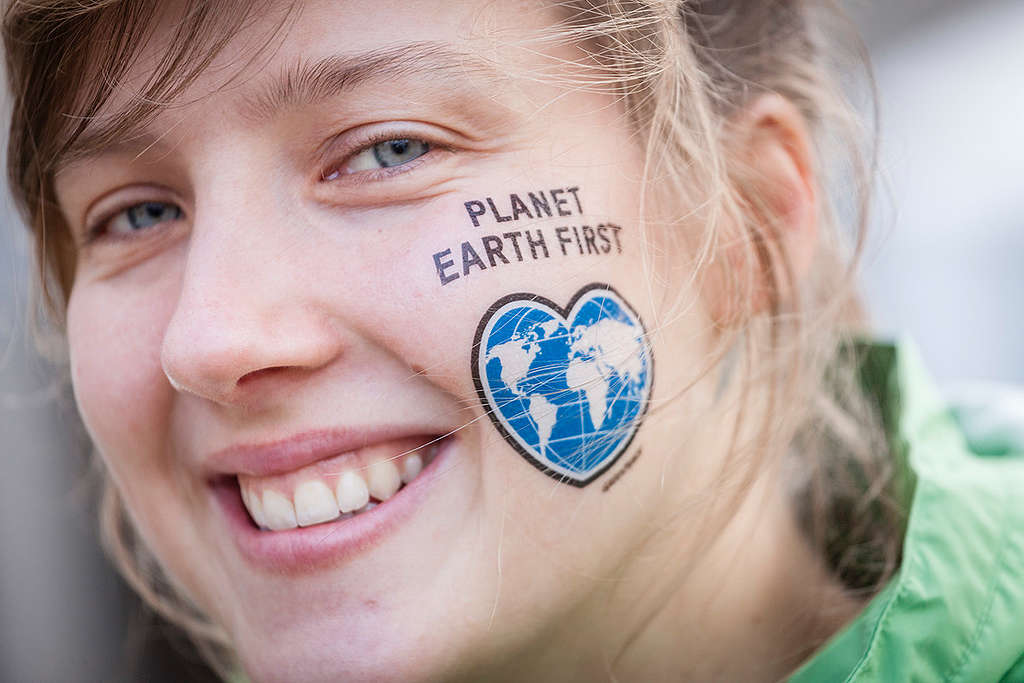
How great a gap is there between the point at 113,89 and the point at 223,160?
193mm

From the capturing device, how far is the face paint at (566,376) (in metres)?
1.08

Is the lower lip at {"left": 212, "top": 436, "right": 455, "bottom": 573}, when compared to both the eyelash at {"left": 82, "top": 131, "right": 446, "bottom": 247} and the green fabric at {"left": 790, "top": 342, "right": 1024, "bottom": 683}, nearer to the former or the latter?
the eyelash at {"left": 82, "top": 131, "right": 446, "bottom": 247}

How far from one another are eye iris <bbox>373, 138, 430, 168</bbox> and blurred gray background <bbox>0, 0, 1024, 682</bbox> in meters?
0.72

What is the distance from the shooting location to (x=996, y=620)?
48.4 inches

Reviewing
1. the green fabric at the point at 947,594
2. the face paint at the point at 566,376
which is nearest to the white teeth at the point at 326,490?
the face paint at the point at 566,376

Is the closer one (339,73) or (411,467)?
(339,73)

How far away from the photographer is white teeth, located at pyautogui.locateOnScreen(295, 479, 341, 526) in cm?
120

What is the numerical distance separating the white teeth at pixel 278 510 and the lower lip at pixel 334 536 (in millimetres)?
12

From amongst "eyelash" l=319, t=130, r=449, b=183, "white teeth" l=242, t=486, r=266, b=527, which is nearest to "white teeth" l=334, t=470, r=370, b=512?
"white teeth" l=242, t=486, r=266, b=527

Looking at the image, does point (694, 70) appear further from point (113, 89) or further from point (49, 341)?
point (49, 341)

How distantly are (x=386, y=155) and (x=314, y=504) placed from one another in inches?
18.7

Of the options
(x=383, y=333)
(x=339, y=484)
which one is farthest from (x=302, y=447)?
(x=383, y=333)

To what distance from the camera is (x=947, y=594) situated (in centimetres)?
125

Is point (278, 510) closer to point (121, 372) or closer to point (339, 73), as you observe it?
point (121, 372)
